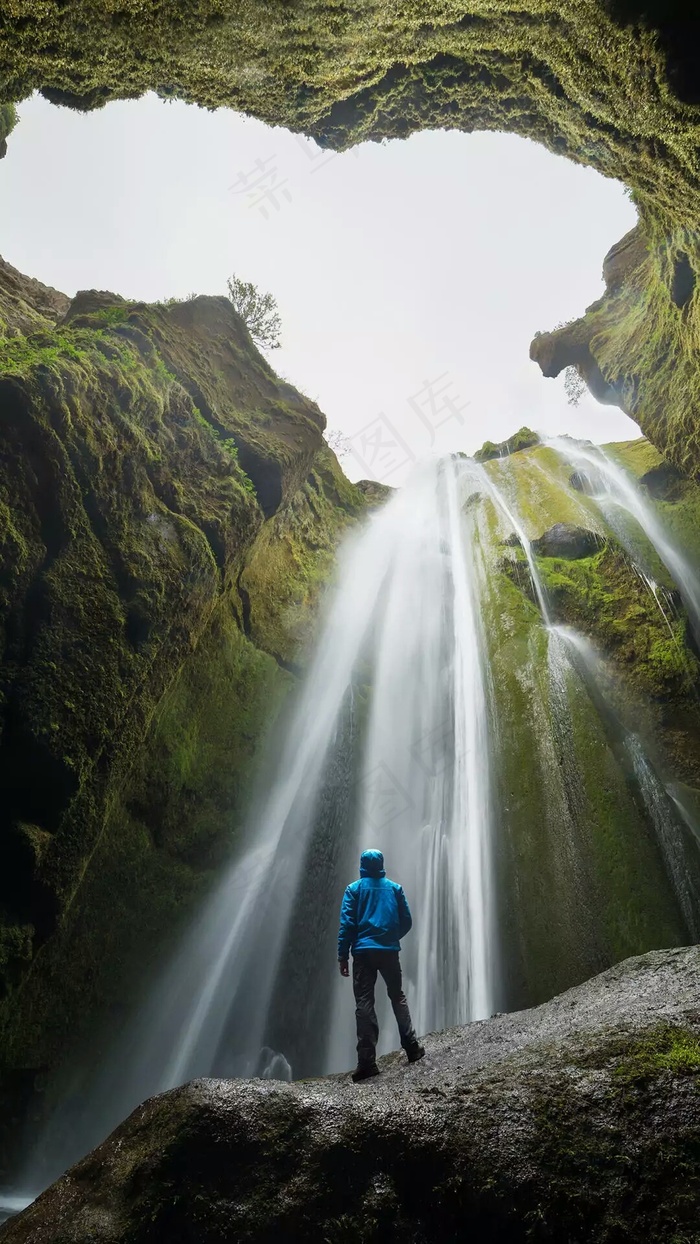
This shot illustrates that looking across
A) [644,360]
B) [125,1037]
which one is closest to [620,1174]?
[125,1037]

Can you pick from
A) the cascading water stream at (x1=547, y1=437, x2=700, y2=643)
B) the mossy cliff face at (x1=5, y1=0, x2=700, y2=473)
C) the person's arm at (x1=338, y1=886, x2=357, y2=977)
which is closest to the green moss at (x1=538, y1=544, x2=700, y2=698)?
the cascading water stream at (x1=547, y1=437, x2=700, y2=643)

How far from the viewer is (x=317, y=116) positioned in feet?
23.0

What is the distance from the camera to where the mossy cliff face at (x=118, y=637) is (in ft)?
18.9

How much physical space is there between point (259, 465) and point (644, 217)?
8.52 m

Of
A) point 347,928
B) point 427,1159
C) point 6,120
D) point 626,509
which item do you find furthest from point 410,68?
point 626,509

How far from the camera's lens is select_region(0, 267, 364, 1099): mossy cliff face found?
5773 mm

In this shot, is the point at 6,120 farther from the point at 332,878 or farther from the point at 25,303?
the point at 332,878

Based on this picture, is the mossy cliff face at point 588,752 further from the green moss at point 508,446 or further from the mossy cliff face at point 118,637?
the green moss at point 508,446

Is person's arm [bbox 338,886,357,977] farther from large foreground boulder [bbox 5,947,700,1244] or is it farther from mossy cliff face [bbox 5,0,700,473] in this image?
mossy cliff face [bbox 5,0,700,473]

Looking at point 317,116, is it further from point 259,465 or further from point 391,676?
point 391,676

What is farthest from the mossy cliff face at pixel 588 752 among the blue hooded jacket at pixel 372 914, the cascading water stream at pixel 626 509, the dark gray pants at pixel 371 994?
the blue hooded jacket at pixel 372 914

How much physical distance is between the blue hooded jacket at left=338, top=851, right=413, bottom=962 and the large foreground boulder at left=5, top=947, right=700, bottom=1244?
3.80ft

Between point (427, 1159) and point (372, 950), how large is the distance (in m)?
1.86

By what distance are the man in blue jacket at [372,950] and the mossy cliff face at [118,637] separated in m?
3.25
